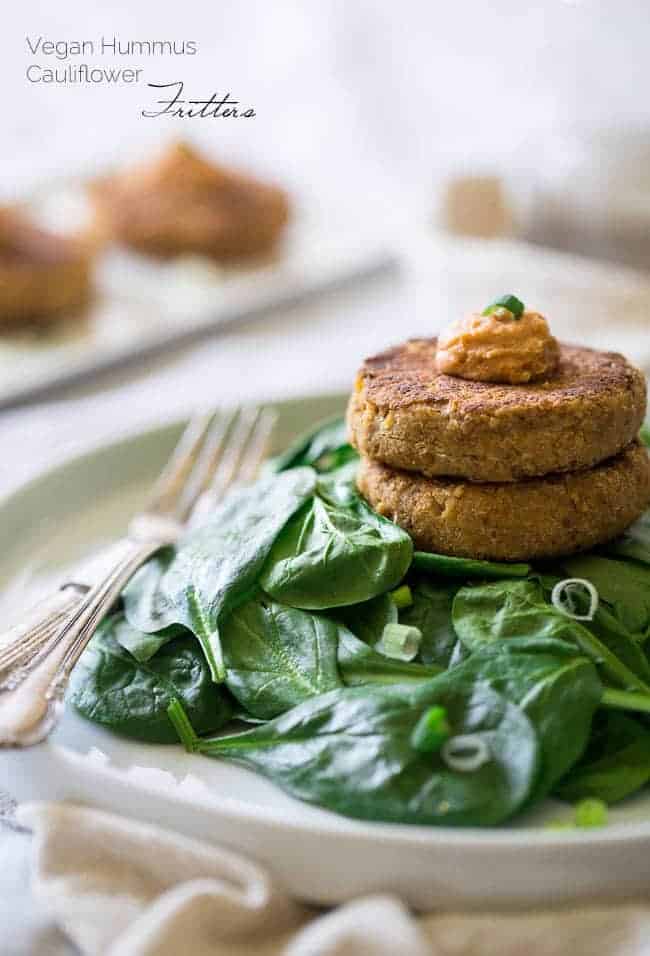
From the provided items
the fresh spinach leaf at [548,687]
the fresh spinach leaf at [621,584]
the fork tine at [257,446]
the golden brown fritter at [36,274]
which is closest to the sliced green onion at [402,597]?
the fresh spinach leaf at [548,687]

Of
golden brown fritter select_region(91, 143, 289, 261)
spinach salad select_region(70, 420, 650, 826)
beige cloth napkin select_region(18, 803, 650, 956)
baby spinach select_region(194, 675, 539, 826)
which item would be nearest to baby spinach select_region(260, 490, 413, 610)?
spinach salad select_region(70, 420, 650, 826)

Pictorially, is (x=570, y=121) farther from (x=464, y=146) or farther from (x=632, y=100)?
(x=464, y=146)

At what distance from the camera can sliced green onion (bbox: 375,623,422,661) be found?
2648 millimetres

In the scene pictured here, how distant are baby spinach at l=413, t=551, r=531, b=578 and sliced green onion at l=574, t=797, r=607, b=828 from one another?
706mm

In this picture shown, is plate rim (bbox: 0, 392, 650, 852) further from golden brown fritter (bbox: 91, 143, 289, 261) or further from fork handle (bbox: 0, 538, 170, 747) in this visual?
golden brown fritter (bbox: 91, 143, 289, 261)

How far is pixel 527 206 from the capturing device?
709 cm

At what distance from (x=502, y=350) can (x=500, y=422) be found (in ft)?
1.05

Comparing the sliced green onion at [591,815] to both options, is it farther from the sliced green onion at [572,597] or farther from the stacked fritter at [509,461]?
the stacked fritter at [509,461]

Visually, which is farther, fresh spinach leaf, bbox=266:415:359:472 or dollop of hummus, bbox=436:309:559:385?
fresh spinach leaf, bbox=266:415:359:472

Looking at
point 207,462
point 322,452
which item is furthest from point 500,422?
point 207,462

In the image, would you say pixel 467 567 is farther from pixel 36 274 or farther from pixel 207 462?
pixel 36 274

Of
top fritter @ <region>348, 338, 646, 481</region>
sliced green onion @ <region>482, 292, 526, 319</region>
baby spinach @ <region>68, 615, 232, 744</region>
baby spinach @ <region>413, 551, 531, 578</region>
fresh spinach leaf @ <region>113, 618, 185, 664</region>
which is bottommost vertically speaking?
baby spinach @ <region>68, 615, 232, 744</region>

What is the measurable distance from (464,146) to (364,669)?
26.1ft

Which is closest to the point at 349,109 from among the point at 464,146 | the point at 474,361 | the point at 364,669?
the point at 464,146
